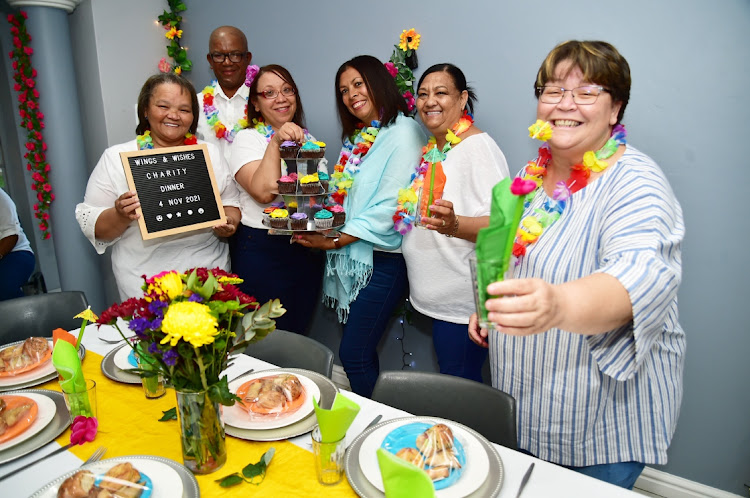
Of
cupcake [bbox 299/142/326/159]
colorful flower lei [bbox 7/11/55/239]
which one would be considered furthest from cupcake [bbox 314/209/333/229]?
colorful flower lei [bbox 7/11/55/239]

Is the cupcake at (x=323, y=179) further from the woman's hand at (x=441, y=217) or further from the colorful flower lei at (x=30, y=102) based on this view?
the colorful flower lei at (x=30, y=102)

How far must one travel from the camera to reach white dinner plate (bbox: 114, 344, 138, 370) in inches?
61.9

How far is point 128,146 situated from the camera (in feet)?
7.79

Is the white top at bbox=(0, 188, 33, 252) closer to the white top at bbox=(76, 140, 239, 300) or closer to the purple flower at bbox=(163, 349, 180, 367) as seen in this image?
the white top at bbox=(76, 140, 239, 300)

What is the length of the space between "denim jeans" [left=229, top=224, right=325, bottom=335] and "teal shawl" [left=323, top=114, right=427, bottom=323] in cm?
37

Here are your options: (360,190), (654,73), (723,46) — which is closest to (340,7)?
(360,190)

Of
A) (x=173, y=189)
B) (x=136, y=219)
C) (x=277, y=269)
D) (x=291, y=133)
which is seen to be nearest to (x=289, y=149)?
(x=291, y=133)

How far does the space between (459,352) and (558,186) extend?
3.31 feet

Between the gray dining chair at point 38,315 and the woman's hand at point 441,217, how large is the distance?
1610 mm

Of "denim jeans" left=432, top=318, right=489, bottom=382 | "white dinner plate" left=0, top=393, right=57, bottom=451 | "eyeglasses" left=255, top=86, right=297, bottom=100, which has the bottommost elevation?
"denim jeans" left=432, top=318, right=489, bottom=382

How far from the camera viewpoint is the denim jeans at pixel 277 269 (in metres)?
2.51

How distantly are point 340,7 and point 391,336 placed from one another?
6.42 ft

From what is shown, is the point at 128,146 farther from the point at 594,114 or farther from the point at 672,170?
the point at 672,170

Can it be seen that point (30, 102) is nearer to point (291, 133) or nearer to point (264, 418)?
point (291, 133)
